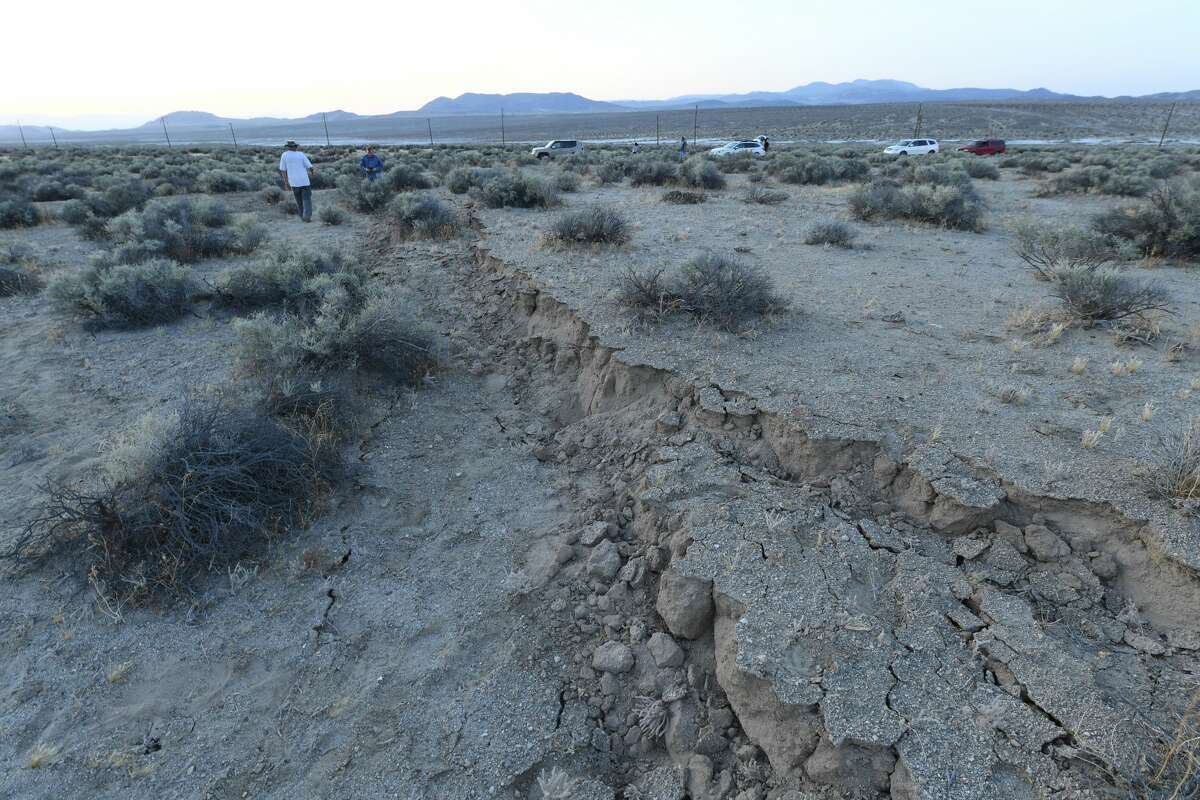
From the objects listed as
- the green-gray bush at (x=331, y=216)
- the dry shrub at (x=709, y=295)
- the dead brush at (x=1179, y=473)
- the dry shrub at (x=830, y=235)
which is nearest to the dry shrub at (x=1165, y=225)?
the dry shrub at (x=830, y=235)

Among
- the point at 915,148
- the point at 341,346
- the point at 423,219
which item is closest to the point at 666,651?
the point at 341,346

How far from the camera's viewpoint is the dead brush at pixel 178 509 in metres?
3.68

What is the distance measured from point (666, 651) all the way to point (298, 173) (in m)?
12.2

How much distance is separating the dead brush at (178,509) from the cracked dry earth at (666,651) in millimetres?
201

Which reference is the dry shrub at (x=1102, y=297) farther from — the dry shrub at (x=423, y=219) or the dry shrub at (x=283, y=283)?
the dry shrub at (x=423, y=219)

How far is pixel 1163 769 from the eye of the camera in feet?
7.17

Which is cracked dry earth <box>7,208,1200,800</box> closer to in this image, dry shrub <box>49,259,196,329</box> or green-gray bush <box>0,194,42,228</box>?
dry shrub <box>49,259,196,329</box>

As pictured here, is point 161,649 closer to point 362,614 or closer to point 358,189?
point 362,614

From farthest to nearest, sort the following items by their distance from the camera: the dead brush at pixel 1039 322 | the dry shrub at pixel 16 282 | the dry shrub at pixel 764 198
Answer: the dry shrub at pixel 764 198 → the dry shrub at pixel 16 282 → the dead brush at pixel 1039 322

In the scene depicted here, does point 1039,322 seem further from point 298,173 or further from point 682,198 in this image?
point 298,173

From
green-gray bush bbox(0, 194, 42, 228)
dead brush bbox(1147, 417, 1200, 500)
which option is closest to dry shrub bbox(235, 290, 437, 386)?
dead brush bbox(1147, 417, 1200, 500)

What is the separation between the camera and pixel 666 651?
10.6ft

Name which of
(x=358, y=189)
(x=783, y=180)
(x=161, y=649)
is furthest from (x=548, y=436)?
(x=783, y=180)

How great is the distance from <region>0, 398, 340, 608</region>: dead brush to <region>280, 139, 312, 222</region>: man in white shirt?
9.20 metres
